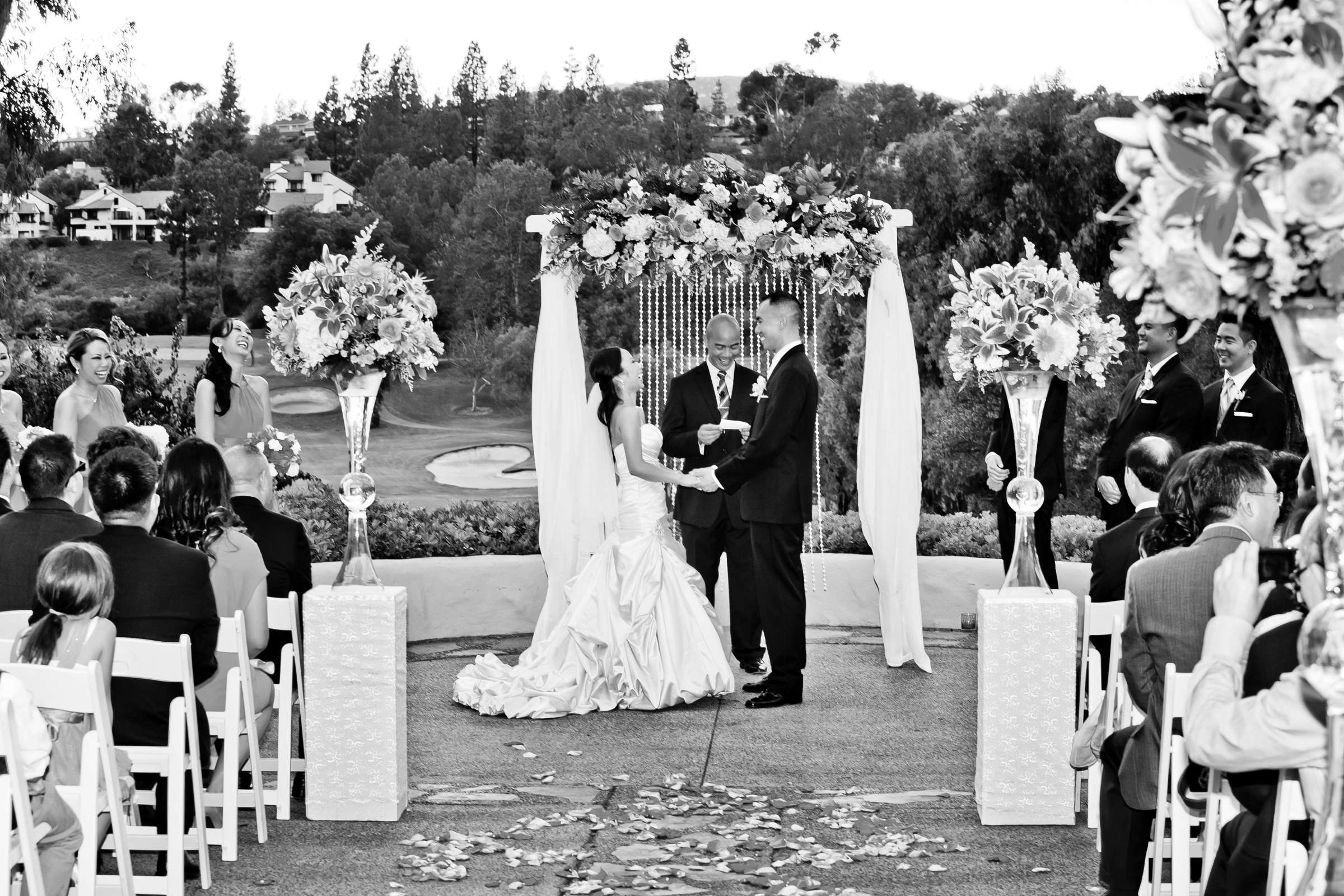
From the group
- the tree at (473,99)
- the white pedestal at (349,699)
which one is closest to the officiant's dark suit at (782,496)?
the white pedestal at (349,699)

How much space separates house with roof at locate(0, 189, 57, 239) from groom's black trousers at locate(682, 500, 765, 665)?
491 inches

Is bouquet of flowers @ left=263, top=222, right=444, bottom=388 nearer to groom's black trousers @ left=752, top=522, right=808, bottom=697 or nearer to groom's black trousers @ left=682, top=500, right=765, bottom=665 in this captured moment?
groom's black trousers @ left=752, top=522, right=808, bottom=697

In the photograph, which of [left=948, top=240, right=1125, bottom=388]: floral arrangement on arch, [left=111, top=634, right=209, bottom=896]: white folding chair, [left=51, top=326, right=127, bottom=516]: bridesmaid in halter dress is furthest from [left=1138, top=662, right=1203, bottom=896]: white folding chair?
[left=51, top=326, right=127, bottom=516]: bridesmaid in halter dress

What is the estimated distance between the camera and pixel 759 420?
625 cm

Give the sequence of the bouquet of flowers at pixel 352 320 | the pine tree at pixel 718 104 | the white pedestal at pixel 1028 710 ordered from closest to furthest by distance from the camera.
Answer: the white pedestal at pixel 1028 710, the bouquet of flowers at pixel 352 320, the pine tree at pixel 718 104

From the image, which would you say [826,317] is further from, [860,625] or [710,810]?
[710,810]

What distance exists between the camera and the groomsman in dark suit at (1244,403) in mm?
6199

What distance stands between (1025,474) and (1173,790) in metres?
1.67

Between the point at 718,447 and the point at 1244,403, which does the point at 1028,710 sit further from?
the point at 718,447

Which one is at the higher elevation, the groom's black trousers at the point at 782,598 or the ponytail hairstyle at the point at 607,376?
the ponytail hairstyle at the point at 607,376

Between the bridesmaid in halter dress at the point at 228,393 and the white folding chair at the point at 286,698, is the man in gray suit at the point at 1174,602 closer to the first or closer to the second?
the white folding chair at the point at 286,698

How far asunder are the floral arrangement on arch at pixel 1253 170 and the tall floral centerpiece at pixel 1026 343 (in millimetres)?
2746

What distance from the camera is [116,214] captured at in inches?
675

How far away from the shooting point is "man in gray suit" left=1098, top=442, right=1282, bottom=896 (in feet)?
10.9
